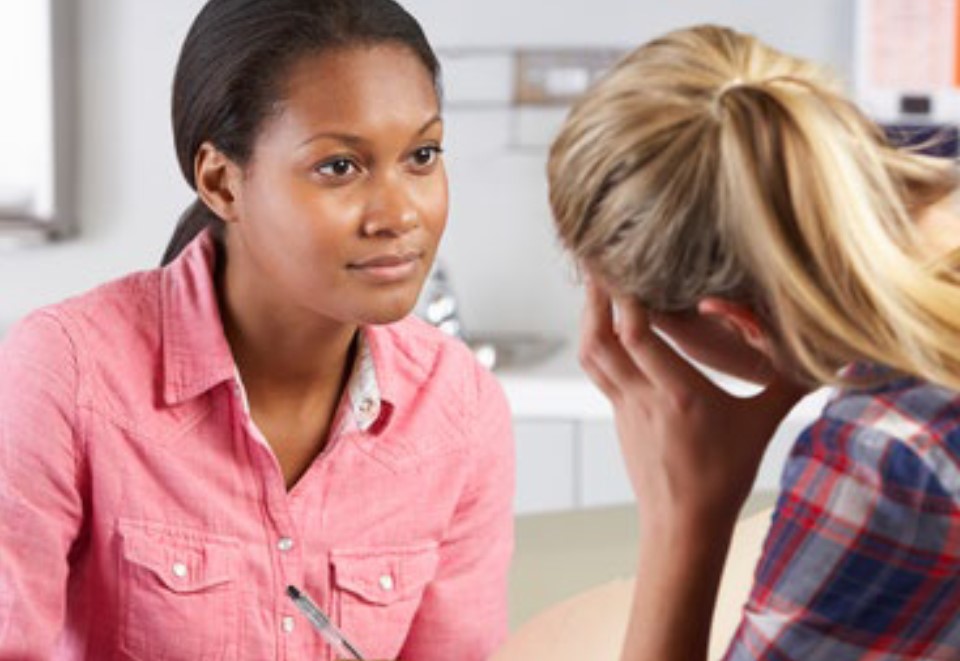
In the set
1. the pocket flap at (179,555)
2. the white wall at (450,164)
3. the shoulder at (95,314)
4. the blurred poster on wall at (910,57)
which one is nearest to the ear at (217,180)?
the shoulder at (95,314)

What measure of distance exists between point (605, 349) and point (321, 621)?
1.10 ft

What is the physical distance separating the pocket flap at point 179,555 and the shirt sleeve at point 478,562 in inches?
8.2

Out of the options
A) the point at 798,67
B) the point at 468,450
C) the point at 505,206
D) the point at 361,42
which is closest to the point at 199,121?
the point at 361,42

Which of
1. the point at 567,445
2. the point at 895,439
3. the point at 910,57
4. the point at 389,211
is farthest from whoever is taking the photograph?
the point at 910,57

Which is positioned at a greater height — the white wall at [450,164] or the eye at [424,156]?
the eye at [424,156]

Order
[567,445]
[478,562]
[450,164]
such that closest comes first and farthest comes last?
[478,562] → [567,445] → [450,164]

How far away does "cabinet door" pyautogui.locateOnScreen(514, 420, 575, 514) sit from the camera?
3.38 meters

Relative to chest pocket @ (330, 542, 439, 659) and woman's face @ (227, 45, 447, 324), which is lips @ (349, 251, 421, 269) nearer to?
woman's face @ (227, 45, 447, 324)

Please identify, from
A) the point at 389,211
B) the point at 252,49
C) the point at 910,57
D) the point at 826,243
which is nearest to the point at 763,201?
the point at 826,243

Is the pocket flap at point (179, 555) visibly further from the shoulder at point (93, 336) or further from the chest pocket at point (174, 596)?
the shoulder at point (93, 336)

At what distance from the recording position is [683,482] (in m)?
1.30

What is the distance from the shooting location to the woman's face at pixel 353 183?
144 centimetres

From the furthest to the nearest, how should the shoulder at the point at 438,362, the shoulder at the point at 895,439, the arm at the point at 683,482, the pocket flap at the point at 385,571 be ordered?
the shoulder at the point at 438,362 < the pocket flap at the point at 385,571 < the arm at the point at 683,482 < the shoulder at the point at 895,439

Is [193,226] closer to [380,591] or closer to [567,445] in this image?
[380,591]
